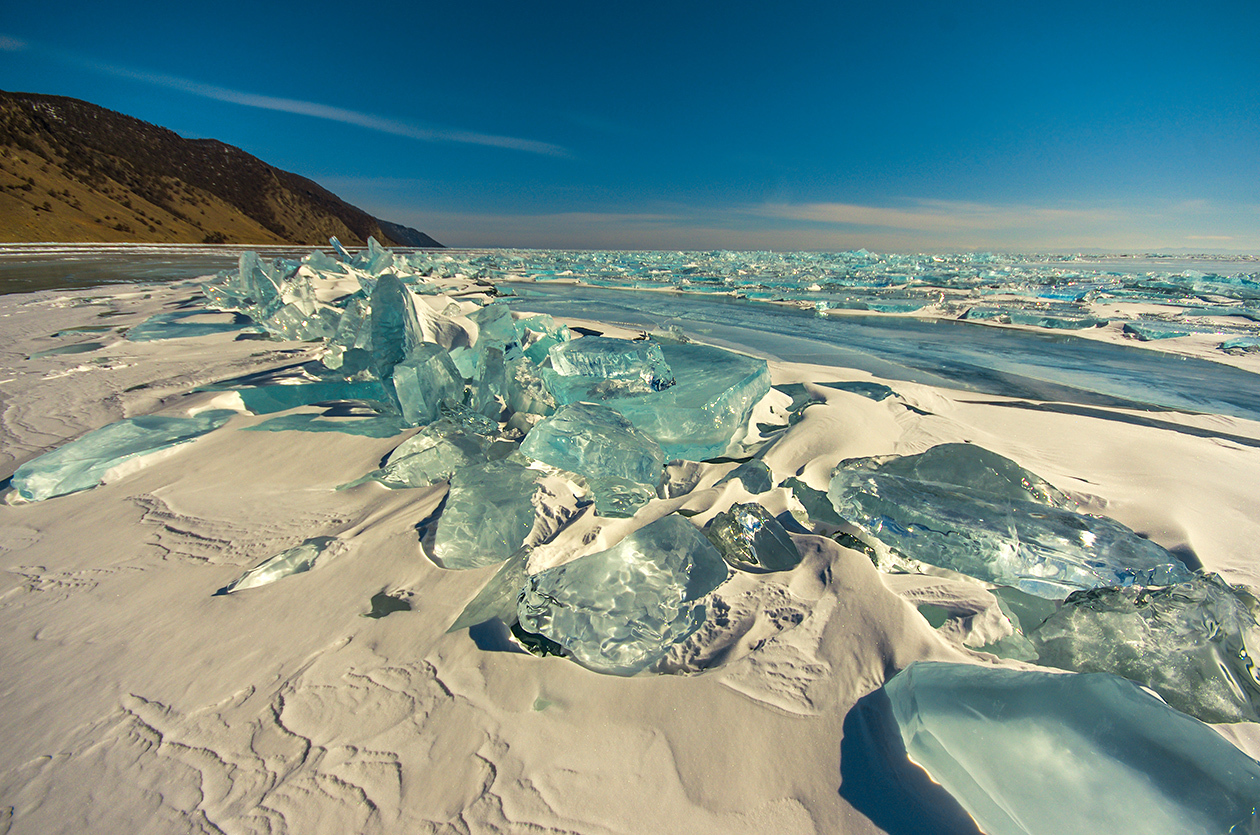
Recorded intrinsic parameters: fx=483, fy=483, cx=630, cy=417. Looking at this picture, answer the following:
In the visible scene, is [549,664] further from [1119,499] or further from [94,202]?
[94,202]

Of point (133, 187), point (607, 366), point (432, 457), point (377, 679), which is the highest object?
point (133, 187)

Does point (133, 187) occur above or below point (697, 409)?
above

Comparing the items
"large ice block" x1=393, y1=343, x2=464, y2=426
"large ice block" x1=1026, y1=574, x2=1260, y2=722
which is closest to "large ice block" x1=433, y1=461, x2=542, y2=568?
"large ice block" x1=393, y1=343, x2=464, y2=426

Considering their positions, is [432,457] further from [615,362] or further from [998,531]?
[998,531]

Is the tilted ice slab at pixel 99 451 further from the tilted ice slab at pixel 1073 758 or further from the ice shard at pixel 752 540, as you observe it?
the tilted ice slab at pixel 1073 758

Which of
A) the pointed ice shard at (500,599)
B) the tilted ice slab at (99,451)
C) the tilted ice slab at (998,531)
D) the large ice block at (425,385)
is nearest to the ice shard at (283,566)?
the pointed ice shard at (500,599)

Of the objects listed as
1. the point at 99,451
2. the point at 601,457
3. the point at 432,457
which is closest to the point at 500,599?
the point at 601,457
